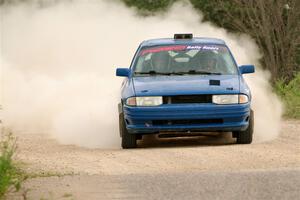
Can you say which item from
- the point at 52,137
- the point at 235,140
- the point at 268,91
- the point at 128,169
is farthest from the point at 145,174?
the point at 268,91

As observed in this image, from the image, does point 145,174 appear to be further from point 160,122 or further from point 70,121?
point 70,121

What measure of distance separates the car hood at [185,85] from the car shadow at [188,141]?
94 centimetres

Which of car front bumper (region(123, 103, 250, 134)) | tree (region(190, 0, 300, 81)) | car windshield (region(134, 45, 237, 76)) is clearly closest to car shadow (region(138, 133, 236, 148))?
car front bumper (region(123, 103, 250, 134))

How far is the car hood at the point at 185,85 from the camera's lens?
1393cm

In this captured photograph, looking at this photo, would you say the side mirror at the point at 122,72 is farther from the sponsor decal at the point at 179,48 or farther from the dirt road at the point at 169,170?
the dirt road at the point at 169,170

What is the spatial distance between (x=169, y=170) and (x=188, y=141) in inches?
157

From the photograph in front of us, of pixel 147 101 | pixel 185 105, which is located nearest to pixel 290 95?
pixel 185 105

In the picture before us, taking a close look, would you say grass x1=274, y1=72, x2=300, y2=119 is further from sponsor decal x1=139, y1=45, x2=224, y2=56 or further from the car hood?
the car hood

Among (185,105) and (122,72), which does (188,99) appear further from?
(122,72)

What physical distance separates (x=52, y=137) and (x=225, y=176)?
6.66 metres

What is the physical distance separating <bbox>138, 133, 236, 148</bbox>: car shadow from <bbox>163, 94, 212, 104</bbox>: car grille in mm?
909

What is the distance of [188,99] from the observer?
14.0 metres

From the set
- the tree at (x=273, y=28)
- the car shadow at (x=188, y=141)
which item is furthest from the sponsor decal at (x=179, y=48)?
the tree at (x=273, y=28)

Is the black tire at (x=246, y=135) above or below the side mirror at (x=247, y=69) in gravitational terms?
below
